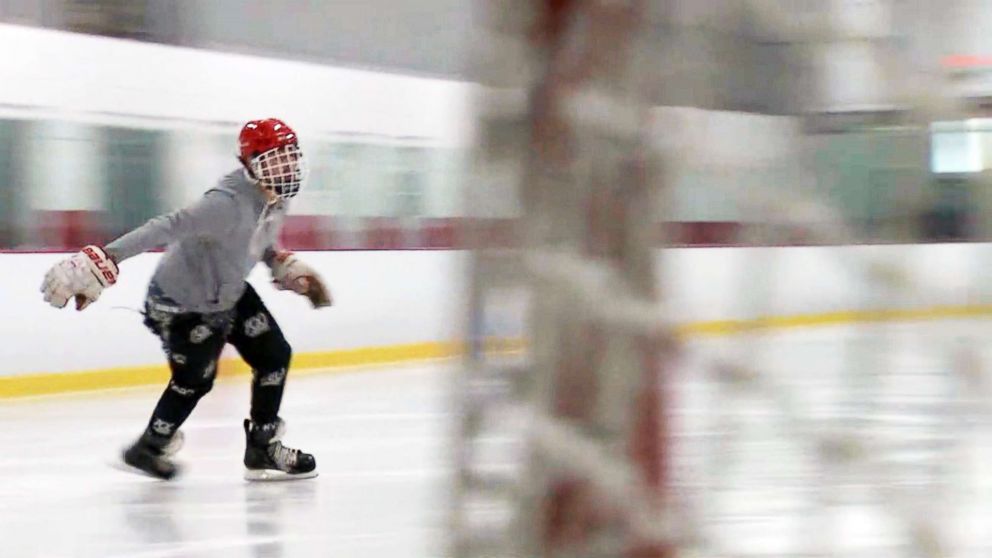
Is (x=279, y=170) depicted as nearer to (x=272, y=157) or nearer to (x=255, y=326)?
(x=272, y=157)

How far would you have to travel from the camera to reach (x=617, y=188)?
775 mm

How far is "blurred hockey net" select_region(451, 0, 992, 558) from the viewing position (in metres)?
0.76

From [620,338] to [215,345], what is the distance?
15.5ft

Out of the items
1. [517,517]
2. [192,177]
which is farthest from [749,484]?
[192,177]

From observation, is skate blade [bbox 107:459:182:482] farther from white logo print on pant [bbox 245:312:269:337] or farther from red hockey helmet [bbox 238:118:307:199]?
red hockey helmet [bbox 238:118:307:199]

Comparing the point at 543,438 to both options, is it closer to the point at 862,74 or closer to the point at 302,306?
the point at 862,74

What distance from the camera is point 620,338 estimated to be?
2.51 ft

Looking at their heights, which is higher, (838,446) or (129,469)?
(838,446)

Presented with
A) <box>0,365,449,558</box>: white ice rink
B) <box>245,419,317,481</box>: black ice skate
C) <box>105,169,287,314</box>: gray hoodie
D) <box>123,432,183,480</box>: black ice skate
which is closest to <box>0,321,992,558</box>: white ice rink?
<box>0,365,449,558</box>: white ice rink

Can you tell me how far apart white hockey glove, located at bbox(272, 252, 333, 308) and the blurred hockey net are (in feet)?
15.0

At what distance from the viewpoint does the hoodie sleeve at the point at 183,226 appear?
495cm

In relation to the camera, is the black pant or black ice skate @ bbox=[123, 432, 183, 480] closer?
the black pant

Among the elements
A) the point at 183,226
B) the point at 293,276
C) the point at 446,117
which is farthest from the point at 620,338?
the point at 446,117

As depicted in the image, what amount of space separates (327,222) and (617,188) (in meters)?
11.5
